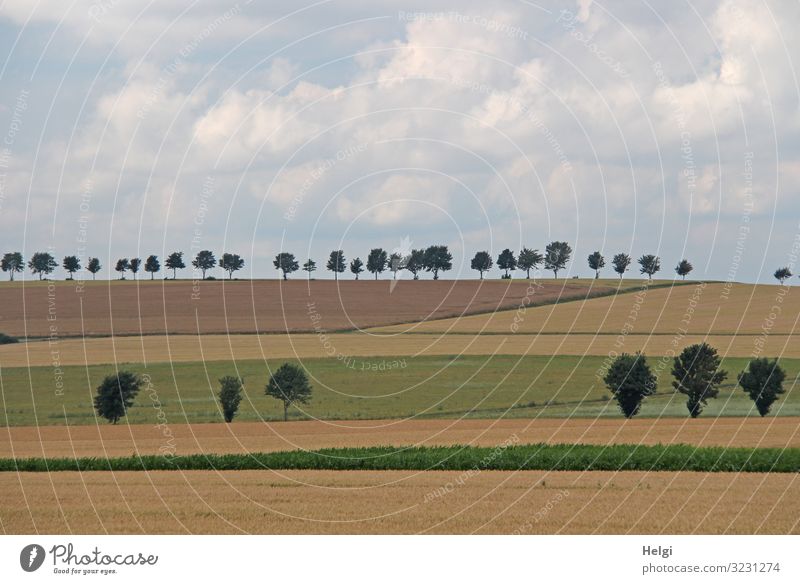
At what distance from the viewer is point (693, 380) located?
286 ft

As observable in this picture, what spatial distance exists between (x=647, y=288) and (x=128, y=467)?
13028 centimetres

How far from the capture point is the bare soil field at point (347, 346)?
365 ft

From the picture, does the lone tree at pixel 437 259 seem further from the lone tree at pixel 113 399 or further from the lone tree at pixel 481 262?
the lone tree at pixel 113 399

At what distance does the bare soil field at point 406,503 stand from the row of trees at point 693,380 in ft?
120

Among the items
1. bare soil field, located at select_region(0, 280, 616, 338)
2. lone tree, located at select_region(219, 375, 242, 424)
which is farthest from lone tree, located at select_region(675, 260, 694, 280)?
lone tree, located at select_region(219, 375, 242, 424)

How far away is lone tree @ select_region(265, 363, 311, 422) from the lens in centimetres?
8675

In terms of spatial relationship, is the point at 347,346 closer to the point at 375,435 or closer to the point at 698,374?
the point at 698,374

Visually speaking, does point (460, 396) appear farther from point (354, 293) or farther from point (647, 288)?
point (647, 288)

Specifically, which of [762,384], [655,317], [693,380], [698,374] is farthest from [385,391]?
[655,317]

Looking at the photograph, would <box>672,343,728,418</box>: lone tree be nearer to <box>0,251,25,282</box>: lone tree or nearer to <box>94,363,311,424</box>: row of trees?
<box>94,363,311,424</box>: row of trees

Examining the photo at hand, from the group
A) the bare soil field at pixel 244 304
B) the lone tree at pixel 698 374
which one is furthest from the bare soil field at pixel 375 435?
the bare soil field at pixel 244 304

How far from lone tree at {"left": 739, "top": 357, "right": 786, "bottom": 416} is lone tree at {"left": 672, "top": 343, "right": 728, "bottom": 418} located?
2074 mm

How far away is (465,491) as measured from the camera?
40812 millimetres

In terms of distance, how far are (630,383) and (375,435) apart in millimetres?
26502
